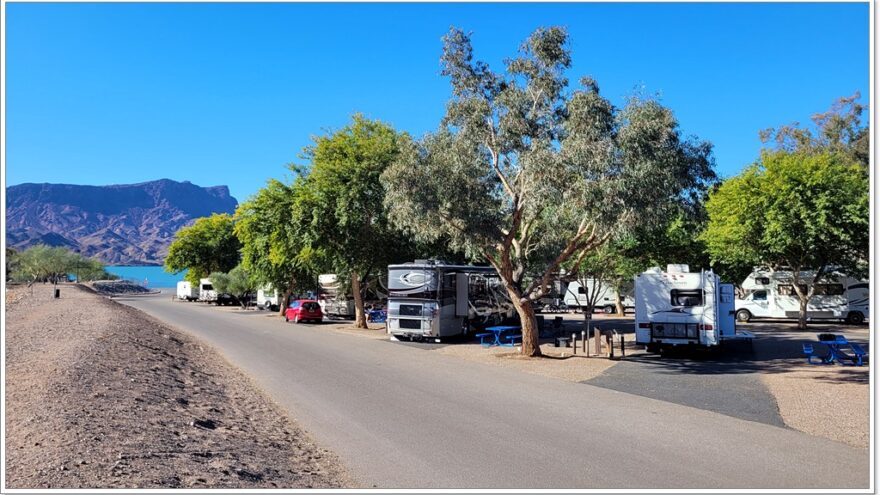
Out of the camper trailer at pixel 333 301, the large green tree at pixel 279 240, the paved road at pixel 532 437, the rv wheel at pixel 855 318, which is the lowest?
the paved road at pixel 532 437

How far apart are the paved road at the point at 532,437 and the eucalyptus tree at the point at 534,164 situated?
4.40 metres

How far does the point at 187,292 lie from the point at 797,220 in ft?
198

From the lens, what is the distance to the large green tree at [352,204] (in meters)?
26.5

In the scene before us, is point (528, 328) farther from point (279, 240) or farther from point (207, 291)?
point (207, 291)

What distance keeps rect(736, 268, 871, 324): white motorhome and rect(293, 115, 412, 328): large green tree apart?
65.1 ft

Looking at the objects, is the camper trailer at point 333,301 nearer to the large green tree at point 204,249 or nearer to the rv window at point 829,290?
the rv window at point 829,290

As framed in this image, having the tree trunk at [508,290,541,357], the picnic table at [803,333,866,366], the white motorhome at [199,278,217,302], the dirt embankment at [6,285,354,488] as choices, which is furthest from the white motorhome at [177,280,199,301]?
the picnic table at [803,333,866,366]

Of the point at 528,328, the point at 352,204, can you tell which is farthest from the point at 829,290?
the point at 352,204

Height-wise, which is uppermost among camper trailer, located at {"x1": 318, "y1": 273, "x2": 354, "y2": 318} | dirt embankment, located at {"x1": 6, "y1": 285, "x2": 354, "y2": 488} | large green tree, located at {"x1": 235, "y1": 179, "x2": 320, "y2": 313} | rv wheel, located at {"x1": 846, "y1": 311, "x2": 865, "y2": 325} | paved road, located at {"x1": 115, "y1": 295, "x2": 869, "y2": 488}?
large green tree, located at {"x1": 235, "y1": 179, "x2": 320, "y2": 313}

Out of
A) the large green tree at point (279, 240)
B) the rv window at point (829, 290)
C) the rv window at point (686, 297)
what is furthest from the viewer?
the rv window at point (829, 290)

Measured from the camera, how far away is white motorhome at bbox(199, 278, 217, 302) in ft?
205

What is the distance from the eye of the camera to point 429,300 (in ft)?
79.0

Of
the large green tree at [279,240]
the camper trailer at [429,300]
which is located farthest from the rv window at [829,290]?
the large green tree at [279,240]

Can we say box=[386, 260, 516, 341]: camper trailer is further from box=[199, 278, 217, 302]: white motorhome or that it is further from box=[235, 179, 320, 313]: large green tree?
box=[199, 278, 217, 302]: white motorhome
